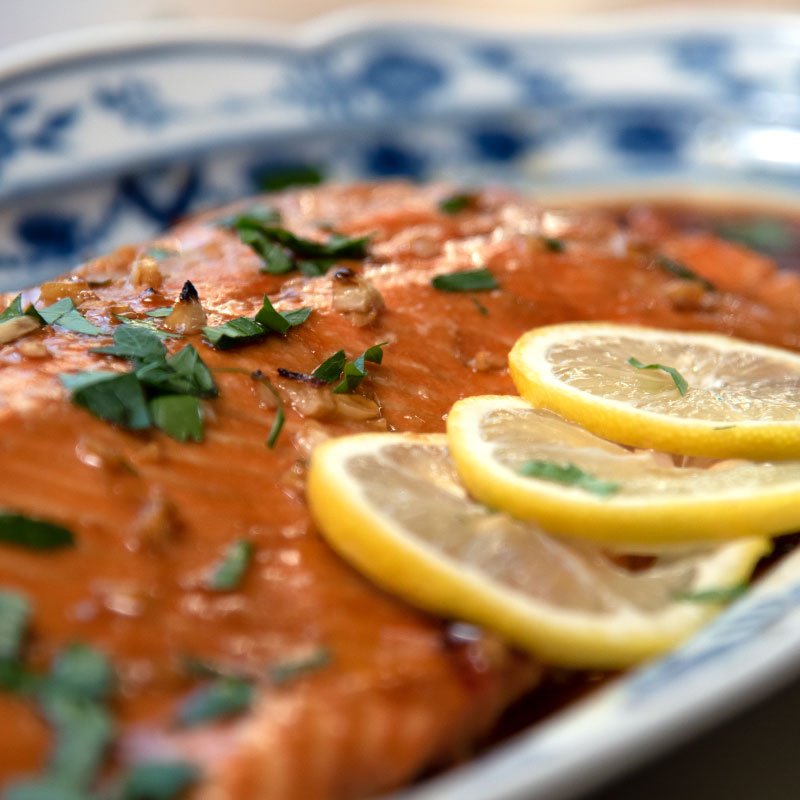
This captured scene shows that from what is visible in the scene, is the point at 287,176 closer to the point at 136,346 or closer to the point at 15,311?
the point at 15,311

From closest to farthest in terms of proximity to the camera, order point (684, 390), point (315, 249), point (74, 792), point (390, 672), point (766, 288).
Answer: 1. point (74, 792)
2. point (390, 672)
3. point (684, 390)
4. point (315, 249)
5. point (766, 288)

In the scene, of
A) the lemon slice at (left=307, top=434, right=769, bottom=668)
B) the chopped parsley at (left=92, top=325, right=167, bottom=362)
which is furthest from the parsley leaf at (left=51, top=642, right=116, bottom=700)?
the chopped parsley at (left=92, top=325, right=167, bottom=362)

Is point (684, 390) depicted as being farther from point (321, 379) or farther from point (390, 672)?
point (390, 672)

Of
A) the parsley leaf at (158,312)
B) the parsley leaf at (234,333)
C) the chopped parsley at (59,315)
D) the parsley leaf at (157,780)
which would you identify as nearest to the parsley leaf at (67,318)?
the chopped parsley at (59,315)

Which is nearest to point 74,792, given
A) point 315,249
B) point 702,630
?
point 702,630

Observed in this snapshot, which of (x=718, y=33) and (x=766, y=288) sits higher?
(x=718, y=33)

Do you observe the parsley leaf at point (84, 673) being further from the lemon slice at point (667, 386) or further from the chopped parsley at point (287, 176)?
the chopped parsley at point (287, 176)
